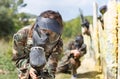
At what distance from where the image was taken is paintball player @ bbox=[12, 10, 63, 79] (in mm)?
5113

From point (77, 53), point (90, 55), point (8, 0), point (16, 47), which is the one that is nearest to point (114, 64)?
point (16, 47)

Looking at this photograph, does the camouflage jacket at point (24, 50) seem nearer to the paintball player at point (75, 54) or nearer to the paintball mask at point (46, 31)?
the paintball mask at point (46, 31)

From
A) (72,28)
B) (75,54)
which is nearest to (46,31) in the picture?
(75,54)

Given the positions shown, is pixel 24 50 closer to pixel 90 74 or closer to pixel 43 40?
pixel 43 40

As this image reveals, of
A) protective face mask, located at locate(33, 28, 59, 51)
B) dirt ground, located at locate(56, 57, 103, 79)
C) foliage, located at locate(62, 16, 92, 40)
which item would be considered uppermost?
protective face mask, located at locate(33, 28, 59, 51)

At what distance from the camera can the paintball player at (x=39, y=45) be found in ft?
16.8

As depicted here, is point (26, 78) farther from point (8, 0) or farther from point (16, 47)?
point (8, 0)

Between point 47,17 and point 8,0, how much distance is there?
39320mm

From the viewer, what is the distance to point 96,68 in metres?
16.3

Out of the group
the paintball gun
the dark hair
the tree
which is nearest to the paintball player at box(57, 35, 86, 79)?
the dark hair

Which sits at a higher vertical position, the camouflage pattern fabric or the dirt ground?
the camouflage pattern fabric

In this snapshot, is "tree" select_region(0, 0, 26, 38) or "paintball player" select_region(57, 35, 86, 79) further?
"tree" select_region(0, 0, 26, 38)

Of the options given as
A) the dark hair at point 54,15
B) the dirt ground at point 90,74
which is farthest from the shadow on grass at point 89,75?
the dark hair at point 54,15

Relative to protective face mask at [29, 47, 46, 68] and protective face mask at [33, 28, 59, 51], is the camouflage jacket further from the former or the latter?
protective face mask at [29, 47, 46, 68]
